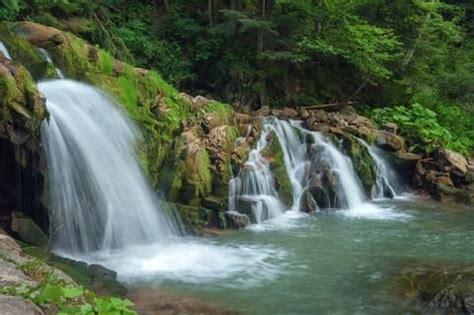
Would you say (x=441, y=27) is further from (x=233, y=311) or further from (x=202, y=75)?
(x=233, y=311)

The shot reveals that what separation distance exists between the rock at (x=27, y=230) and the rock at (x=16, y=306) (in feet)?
12.8

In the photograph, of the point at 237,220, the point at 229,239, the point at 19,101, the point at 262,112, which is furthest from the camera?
the point at 262,112

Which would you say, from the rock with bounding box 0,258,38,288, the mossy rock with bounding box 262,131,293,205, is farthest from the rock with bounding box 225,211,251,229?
the rock with bounding box 0,258,38,288

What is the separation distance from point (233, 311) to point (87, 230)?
3.41 meters

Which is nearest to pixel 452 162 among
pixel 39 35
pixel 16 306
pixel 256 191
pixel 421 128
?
pixel 421 128

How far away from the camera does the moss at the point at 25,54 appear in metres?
9.20

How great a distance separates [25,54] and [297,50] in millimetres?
8940

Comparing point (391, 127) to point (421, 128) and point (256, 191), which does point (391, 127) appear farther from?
point (256, 191)

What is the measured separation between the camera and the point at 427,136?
15844 mm

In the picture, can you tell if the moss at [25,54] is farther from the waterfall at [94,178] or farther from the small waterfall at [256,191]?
the small waterfall at [256,191]

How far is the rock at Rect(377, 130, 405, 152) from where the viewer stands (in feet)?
49.2

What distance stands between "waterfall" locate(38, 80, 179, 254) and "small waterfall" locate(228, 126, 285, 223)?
5.74 feet

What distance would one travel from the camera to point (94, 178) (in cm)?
898

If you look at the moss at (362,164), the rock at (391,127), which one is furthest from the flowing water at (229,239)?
the rock at (391,127)
